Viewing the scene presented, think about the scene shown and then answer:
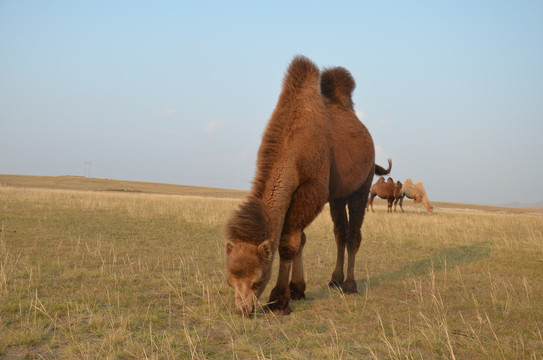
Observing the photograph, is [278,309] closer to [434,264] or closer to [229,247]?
[229,247]

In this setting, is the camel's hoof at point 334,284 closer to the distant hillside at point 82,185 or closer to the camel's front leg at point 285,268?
the camel's front leg at point 285,268

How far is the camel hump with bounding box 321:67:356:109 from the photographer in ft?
23.4

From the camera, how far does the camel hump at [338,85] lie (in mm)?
7141

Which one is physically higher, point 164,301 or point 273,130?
point 273,130

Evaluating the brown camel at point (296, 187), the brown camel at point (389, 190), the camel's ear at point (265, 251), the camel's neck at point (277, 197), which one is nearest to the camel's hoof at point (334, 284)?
the brown camel at point (296, 187)

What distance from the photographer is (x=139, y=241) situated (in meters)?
9.98

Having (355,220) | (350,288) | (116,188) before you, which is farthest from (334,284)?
(116,188)

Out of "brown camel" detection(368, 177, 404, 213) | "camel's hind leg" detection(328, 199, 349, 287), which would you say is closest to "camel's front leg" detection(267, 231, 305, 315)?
"camel's hind leg" detection(328, 199, 349, 287)

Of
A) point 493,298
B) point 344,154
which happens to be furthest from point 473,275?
point 344,154

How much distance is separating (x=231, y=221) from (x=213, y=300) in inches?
50.8

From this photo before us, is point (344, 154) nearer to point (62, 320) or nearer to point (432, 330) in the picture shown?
point (432, 330)

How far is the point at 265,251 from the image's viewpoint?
4.29 metres

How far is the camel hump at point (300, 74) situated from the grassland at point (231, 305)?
3.05 m

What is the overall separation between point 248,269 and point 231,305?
1.10 m
